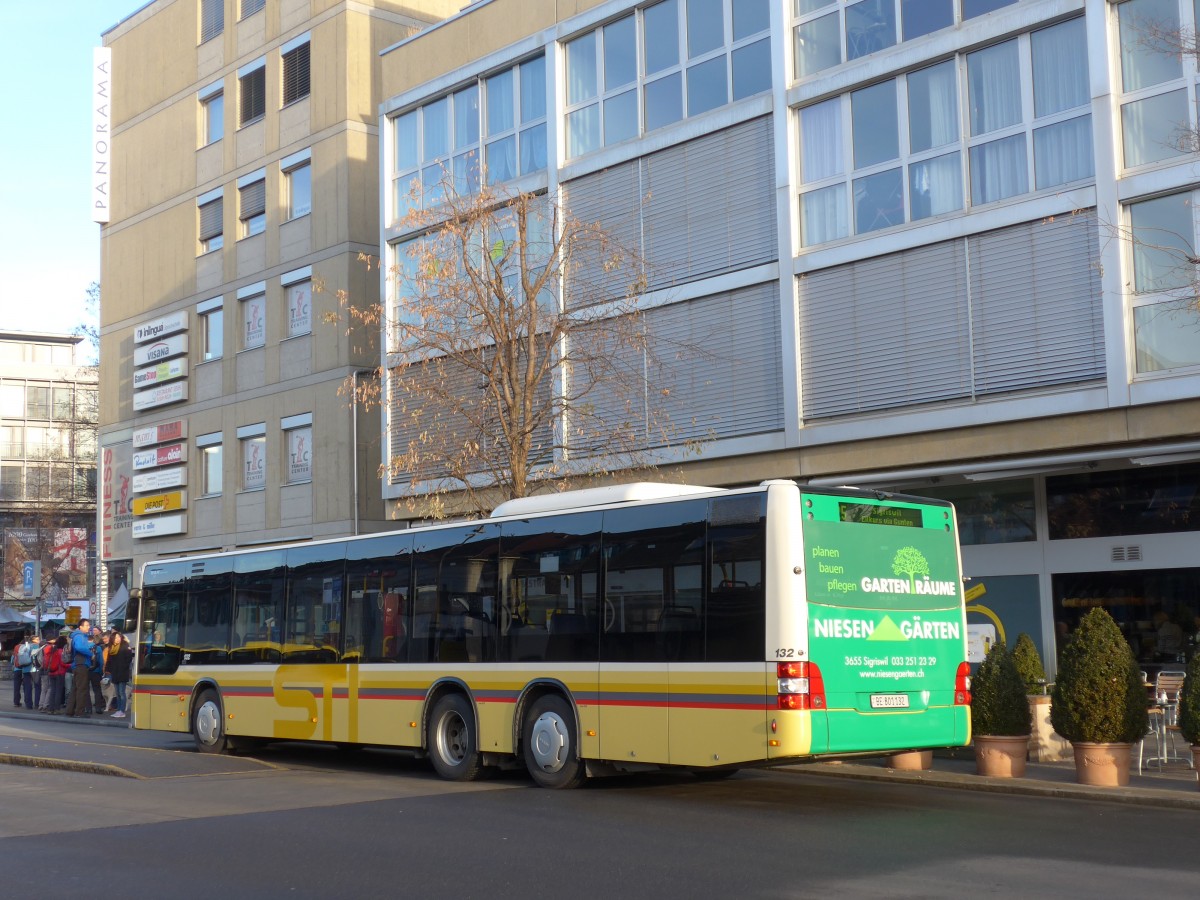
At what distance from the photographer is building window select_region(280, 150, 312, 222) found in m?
35.2

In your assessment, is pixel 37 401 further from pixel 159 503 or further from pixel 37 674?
pixel 37 674

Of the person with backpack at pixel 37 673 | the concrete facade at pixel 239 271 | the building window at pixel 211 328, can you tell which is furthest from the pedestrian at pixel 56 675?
the building window at pixel 211 328

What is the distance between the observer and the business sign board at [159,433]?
38.9 metres

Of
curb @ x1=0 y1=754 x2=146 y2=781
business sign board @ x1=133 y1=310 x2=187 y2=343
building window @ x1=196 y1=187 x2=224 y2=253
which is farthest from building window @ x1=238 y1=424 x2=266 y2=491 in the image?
curb @ x1=0 y1=754 x2=146 y2=781

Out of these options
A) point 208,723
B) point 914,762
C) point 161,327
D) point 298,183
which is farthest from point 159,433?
point 914,762

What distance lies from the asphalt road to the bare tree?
6643 mm

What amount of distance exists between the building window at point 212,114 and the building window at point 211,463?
25.7 ft

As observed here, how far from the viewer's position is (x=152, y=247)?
40.6 m

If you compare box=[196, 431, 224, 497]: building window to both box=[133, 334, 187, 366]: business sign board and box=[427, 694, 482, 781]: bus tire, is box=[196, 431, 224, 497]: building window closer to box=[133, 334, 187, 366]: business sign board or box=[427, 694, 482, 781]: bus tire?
box=[133, 334, 187, 366]: business sign board

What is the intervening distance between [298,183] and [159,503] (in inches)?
391

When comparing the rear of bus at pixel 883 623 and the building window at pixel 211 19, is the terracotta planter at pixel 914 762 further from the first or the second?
the building window at pixel 211 19

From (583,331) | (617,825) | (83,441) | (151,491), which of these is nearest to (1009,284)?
(583,331)

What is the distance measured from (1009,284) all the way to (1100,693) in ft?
23.7

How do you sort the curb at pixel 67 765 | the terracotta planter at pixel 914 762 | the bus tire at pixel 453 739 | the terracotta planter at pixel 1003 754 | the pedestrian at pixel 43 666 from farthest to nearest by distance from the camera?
the pedestrian at pixel 43 666 → the curb at pixel 67 765 → the terracotta planter at pixel 914 762 → the bus tire at pixel 453 739 → the terracotta planter at pixel 1003 754
